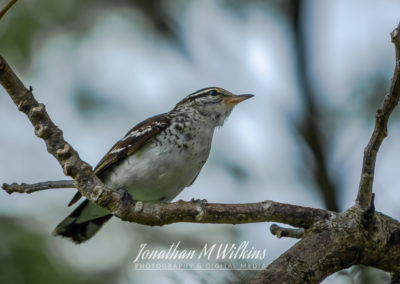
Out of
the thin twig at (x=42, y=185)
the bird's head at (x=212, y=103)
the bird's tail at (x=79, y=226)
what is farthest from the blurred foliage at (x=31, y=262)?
the bird's head at (x=212, y=103)

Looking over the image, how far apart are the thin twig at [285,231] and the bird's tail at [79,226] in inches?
133

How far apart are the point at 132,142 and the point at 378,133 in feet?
11.1

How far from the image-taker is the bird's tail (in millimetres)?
6996

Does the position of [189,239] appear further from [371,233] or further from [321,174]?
[371,233]

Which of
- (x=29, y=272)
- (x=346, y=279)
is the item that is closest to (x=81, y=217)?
(x=29, y=272)

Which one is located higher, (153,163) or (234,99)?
(234,99)

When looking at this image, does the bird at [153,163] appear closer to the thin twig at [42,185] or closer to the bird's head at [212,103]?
the bird's head at [212,103]

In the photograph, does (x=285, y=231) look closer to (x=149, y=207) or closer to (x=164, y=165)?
(x=149, y=207)

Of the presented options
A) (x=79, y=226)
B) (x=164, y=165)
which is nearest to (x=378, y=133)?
(x=164, y=165)

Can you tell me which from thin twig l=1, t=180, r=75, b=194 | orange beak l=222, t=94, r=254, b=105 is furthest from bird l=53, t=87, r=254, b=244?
thin twig l=1, t=180, r=75, b=194

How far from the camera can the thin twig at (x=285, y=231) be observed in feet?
13.6

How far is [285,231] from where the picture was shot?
13.8 feet

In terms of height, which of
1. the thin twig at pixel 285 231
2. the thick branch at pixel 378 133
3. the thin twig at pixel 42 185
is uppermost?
the thick branch at pixel 378 133

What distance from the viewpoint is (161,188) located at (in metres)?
6.42
